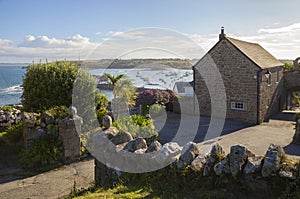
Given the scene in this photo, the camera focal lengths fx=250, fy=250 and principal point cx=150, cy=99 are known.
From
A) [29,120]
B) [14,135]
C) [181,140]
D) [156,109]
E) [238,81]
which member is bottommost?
[181,140]

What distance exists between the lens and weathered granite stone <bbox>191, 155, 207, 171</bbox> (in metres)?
4.81

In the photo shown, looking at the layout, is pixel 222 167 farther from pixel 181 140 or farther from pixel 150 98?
pixel 150 98

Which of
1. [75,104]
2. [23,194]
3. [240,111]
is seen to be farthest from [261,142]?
[23,194]

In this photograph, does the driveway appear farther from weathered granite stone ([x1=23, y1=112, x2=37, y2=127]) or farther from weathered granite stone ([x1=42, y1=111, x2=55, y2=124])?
weathered granite stone ([x1=23, y1=112, x2=37, y2=127])

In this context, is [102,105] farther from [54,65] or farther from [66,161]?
[66,161]

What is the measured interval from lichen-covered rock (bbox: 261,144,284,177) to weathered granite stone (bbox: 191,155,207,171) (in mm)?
1097

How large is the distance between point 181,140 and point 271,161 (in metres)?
8.56

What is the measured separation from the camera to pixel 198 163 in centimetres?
487

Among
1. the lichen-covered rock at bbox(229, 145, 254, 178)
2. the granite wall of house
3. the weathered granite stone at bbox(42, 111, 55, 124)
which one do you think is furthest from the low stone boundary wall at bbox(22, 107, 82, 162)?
the granite wall of house

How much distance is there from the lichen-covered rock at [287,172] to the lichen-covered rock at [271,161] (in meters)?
0.09

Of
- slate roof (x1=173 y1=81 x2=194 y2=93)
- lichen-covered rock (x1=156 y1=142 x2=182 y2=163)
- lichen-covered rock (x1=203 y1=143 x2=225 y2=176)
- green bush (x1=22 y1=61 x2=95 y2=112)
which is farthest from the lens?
slate roof (x1=173 y1=81 x2=194 y2=93)

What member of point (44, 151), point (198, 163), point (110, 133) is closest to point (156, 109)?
point (44, 151)

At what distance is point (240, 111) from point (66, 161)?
40.8 ft

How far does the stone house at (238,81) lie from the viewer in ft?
54.4
